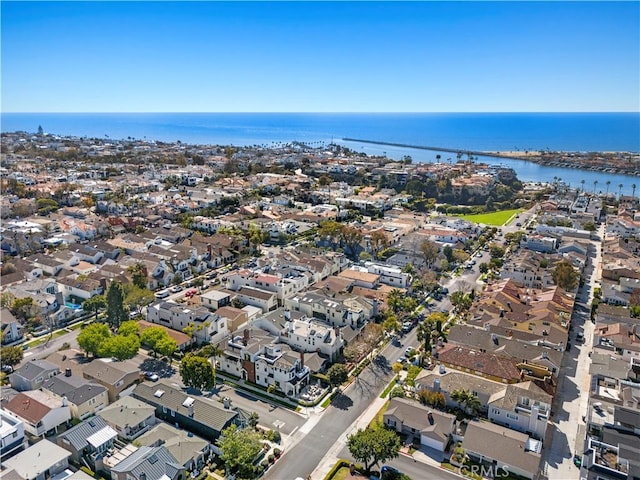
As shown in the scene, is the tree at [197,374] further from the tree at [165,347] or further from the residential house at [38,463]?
the residential house at [38,463]

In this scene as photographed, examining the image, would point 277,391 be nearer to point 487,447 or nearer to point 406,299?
point 487,447

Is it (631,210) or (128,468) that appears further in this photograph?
(631,210)

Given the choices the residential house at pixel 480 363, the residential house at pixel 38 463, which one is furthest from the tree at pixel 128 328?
the residential house at pixel 480 363

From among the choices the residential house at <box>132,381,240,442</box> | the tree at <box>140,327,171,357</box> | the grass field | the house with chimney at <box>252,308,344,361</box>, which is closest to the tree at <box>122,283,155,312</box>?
the tree at <box>140,327,171,357</box>

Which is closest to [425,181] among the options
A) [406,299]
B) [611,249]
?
[611,249]

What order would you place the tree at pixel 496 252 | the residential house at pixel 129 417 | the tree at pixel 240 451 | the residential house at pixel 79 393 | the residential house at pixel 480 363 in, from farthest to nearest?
the tree at pixel 496 252
the residential house at pixel 480 363
the residential house at pixel 79 393
the residential house at pixel 129 417
the tree at pixel 240 451

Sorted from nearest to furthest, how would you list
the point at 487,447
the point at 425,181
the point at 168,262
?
the point at 487,447 < the point at 168,262 < the point at 425,181

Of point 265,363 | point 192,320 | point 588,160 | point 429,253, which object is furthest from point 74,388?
point 588,160
